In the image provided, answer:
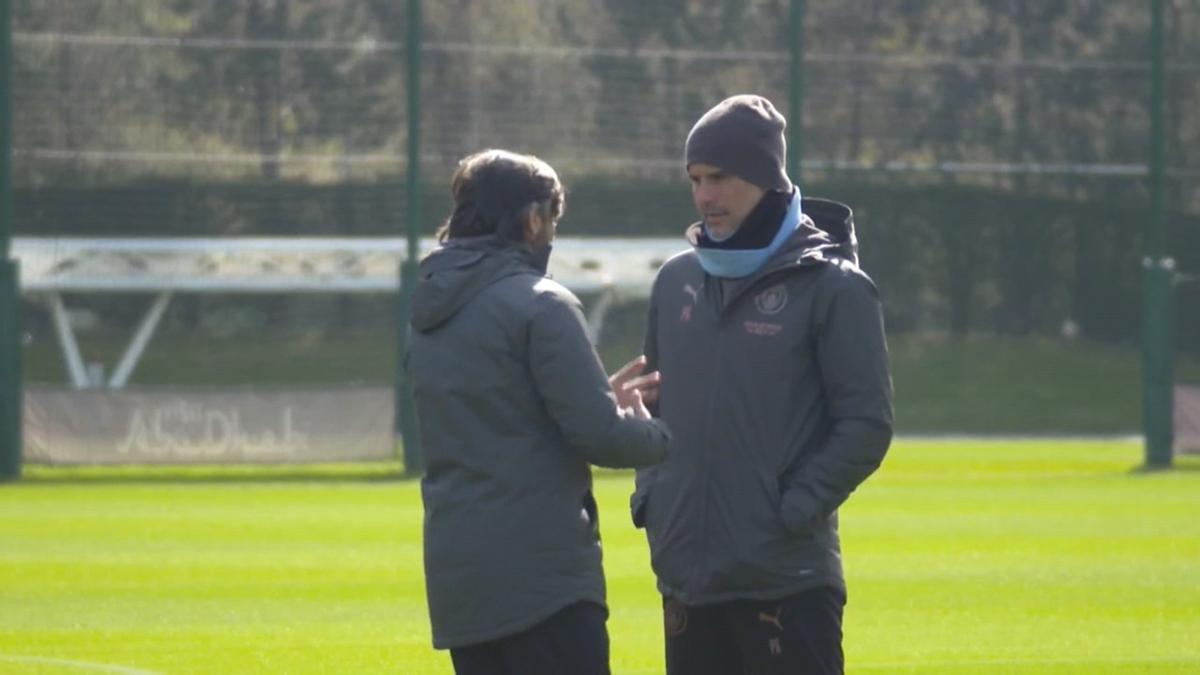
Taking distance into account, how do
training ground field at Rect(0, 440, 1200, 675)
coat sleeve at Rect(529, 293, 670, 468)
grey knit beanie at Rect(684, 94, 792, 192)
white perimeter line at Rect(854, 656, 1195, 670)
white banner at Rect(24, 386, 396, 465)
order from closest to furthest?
coat sleeve at Rect(529, 293, 670, 468), grey knit beanie at Rect(684, 94, 792, 192), white perimeter line at Rect(854, 656, 1195, 670), training ground field at Rect(0, 440, 1200, 675), white banner at Rect(24, 386, 396, 465)

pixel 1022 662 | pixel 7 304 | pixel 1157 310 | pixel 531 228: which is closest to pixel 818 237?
pixel 531 228

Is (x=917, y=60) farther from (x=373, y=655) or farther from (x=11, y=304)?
(x=373, y=655)

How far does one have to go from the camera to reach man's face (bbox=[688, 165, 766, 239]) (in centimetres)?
508

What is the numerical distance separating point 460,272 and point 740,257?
638 mm

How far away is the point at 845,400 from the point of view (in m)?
4.96

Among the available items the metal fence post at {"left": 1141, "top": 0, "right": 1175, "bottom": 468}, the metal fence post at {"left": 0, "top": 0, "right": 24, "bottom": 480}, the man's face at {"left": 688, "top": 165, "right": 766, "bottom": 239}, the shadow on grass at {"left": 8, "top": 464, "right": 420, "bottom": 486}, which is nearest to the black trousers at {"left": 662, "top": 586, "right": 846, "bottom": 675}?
the man's face at {"left": 688, "top": 165, "right": 766, "bottom": 239}

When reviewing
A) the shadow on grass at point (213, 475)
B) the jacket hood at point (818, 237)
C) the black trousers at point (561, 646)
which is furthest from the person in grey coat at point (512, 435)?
the shadow on grass at point (213, 475)

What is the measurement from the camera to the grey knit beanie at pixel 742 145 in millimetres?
5059

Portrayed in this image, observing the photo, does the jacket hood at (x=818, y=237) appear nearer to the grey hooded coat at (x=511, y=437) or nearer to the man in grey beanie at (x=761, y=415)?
the man in grey beanie at (x=761, y=415)

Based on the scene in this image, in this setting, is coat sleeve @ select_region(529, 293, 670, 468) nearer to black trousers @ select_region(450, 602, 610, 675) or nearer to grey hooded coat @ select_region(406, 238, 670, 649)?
grey hooded coat @ select_region(406, 238, 670, 649)

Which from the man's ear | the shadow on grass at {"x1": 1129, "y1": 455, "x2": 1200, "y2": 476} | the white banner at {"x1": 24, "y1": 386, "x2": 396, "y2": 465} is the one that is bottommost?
the shadow on grass at {"x1": 1129, "y1": 455, "x2": 1200, "y2": 476}

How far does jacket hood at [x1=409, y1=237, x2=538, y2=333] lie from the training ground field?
1.88ft

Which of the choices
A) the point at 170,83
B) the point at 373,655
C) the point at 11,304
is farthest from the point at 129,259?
the point at 373,655

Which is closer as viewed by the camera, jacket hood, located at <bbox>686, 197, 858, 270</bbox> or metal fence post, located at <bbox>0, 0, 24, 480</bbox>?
jacket hood, located at <bbox>686, 197, 858, 270</bbox>
